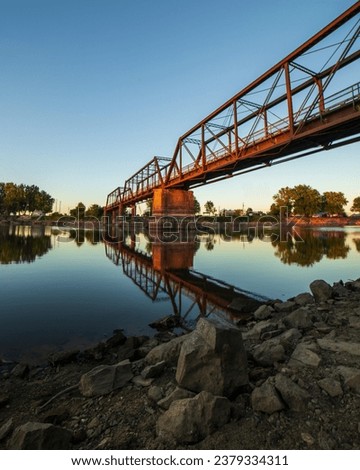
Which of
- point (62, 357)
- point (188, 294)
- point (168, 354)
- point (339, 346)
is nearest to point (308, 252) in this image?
point (188, 294)

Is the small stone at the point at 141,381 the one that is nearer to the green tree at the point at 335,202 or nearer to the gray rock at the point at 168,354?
the gray rock at the point at 168,354

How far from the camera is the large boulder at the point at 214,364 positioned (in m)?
3.02

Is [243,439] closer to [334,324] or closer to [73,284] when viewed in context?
[334,324]

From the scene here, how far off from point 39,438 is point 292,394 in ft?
8.65

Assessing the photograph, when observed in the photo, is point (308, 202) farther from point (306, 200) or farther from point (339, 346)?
point (339, 346)

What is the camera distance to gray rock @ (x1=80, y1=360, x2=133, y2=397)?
350 cm

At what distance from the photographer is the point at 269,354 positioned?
12.8 feet

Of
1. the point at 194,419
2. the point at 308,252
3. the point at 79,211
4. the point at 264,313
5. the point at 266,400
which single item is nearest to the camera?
the point at 194,419

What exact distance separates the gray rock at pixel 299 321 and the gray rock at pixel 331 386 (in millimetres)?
2301

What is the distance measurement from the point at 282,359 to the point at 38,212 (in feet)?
514

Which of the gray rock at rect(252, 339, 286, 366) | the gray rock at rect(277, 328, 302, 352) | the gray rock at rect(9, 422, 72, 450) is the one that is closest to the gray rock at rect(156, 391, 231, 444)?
the gray rock at rect(9, 422, 72, 450)

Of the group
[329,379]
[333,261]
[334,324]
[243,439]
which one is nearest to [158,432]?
[243,439]

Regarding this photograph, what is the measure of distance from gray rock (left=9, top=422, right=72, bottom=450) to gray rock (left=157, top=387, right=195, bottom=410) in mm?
1035

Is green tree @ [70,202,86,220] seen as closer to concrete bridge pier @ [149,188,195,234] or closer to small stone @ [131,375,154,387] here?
concrete bridge pier @ [149,188,195,234]
